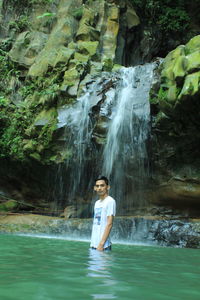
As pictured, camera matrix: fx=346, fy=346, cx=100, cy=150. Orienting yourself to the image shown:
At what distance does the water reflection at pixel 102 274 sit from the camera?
8.21ft

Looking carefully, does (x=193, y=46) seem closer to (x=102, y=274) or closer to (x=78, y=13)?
(x=102, y=274)

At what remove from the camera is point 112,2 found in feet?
61.5

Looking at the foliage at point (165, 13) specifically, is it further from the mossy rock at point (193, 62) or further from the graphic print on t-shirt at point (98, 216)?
the graphic print on t-shirt at point (98, 216)

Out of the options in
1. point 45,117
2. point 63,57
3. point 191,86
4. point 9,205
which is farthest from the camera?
point 63,57

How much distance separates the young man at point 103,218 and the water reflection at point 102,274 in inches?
8.5

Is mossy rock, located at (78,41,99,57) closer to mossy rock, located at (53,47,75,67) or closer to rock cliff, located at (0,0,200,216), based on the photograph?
rock cliff, located at (0,0,200,216)

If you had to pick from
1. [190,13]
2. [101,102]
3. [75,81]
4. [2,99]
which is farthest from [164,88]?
[190,13]

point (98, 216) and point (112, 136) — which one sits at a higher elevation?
point (112, 136)

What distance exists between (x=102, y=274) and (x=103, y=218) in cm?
192

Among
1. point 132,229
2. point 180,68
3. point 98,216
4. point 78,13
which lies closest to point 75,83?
point 180,68

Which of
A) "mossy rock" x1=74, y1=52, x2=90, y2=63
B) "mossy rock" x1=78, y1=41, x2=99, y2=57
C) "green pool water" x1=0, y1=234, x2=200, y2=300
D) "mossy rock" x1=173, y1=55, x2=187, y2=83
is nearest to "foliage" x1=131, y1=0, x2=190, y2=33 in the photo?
"mossy rock" x1=78, y1=41, x2=99, y2=57

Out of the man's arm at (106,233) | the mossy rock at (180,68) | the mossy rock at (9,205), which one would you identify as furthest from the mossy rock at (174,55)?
the mossy rock at (9,205)

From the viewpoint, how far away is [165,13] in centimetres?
1978

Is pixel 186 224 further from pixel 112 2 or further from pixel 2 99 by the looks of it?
pixel 112 2
